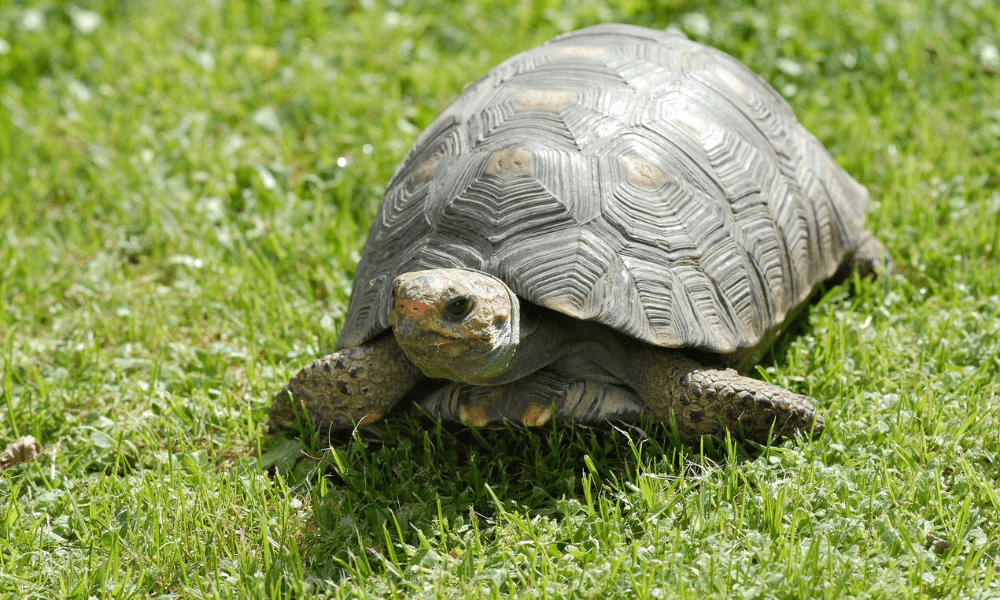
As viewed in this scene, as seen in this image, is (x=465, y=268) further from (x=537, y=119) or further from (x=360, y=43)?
(x=360, y=43)

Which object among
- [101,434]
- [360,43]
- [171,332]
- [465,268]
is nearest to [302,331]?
[171,332]

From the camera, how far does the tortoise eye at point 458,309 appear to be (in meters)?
2.36

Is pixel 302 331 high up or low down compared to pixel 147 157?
down

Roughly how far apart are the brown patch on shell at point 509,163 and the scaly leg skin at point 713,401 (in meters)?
0.69

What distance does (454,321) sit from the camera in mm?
2377

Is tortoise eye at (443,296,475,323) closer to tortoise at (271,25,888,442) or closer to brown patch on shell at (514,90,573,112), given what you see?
tortoise at (271,25,888,442)

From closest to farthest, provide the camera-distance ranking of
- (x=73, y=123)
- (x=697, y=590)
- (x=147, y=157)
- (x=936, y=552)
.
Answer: (x=697, y=590) < (x=936, y=552) < (x=147, y=157) < (x=73, y=123)

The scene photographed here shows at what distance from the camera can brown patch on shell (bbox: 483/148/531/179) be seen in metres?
2.76

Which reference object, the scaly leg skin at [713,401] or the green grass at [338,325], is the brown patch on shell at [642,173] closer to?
the scaly leg skin at [713,401]

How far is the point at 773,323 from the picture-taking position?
2.97 meters

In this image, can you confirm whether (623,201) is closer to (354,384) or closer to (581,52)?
(581,52)

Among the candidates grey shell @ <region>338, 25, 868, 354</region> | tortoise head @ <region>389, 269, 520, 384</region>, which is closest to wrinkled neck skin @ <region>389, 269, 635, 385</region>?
tortoise head @ <region>389, 269, 520, 384</region>

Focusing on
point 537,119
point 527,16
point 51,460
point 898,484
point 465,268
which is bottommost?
point 51,460

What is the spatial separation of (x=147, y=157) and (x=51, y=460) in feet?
7.22
